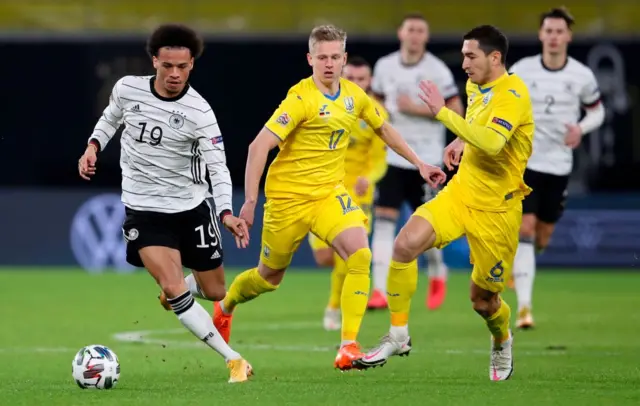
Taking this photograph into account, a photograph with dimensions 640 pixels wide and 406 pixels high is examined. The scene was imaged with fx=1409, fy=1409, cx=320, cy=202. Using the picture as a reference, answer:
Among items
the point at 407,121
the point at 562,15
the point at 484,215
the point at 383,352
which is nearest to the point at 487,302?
the point at 484,215

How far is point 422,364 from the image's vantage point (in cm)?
934

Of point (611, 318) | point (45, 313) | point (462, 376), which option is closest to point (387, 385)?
point (462, 376)

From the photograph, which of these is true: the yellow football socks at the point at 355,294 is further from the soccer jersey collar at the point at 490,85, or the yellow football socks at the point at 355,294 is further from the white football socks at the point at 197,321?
the soccer jersey collar at the point at 490,85

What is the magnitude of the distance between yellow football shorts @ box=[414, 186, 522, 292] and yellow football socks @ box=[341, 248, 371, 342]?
49cm

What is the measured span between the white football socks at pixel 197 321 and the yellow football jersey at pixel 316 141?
49.3 inches

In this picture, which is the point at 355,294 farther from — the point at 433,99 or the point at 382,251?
the point at 382,251

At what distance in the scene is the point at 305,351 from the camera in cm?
1025

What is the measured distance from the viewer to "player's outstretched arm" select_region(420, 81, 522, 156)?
803 cm

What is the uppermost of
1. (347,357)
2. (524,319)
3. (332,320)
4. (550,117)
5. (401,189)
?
(550,117)

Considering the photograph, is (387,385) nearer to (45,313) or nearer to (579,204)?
(45,313)

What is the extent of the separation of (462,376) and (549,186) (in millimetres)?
3740

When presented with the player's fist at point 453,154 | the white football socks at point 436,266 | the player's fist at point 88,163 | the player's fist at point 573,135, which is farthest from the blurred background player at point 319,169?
the white football socks at point 436,266

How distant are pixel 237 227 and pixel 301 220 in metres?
1.30

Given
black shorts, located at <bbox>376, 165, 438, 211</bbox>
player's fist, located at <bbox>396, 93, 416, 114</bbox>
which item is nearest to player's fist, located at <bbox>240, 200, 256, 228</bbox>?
player's fist, located at <bbox>396, 93, 416, 114</bbox>
